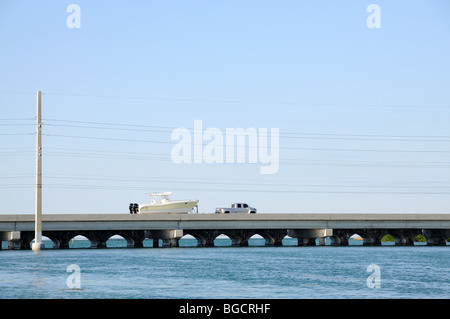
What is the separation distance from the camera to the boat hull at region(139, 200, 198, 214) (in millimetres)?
→ 104062

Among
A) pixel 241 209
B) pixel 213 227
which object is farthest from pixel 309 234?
pixel 213 227

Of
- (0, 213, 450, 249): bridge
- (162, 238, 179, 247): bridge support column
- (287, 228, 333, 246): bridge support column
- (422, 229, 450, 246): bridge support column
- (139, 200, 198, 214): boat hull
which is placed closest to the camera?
(0, 213, 450, 249): bridge

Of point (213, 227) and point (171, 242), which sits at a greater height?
point (213, 227)

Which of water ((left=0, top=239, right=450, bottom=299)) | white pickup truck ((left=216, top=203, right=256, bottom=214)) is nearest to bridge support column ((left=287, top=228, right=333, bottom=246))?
white pickup truck ((left=216, top=203, right=256, bottom=214))

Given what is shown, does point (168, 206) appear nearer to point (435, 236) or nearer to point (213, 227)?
point (213, 227)

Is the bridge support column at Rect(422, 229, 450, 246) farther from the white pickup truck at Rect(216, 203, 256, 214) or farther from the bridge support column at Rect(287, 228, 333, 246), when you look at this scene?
the white pickup truck at Rect(216, 203, 256, 214)

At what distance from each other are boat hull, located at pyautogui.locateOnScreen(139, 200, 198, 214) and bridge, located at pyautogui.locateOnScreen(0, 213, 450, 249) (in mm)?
1811

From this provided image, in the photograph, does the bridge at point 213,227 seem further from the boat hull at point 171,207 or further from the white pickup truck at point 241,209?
the white pickup truck at point 241,209

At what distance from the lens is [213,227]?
104 meters

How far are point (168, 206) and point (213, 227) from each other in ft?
25.2
